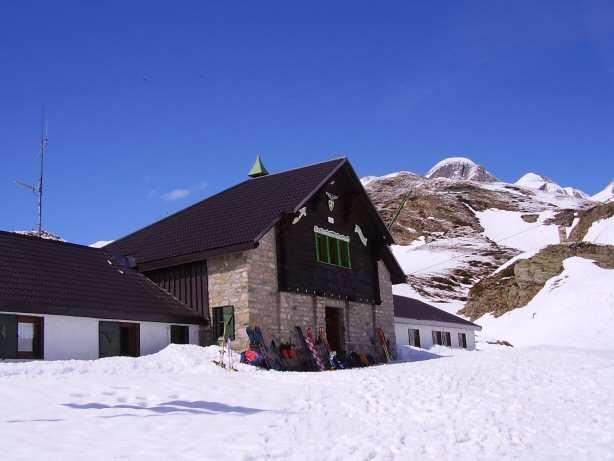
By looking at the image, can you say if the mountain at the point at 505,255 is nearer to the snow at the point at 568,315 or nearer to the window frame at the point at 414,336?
the snow at the point at 568,315

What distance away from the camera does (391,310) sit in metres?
29.5

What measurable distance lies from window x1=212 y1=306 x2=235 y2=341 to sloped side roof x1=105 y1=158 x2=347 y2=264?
201 cm

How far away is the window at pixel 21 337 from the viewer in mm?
16266

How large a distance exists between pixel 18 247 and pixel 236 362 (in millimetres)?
7087

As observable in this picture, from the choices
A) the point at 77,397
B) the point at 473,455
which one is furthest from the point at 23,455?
the point at 473,455

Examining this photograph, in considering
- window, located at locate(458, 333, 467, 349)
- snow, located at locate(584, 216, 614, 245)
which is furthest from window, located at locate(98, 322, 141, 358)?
snow, located at locate(584, 216, 614, 245)

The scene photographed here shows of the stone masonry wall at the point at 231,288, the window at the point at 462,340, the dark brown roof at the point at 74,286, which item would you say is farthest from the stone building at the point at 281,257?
the window at the point at 462,340

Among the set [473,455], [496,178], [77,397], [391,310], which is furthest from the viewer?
[496,178]

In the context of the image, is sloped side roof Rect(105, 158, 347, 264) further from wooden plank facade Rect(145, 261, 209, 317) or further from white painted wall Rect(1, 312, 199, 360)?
white painted wall Rect(1, 312, 199, 360)

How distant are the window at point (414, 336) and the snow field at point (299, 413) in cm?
1682

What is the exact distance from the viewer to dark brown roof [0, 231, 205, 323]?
17188 millimetres

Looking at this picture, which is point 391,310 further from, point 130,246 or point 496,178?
point 496,178

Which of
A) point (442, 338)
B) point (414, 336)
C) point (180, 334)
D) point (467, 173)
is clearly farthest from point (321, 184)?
point (467, 173)

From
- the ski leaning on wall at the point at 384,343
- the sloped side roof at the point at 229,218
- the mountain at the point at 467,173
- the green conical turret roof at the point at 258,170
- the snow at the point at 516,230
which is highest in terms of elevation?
the mountain at the point at 467,173
